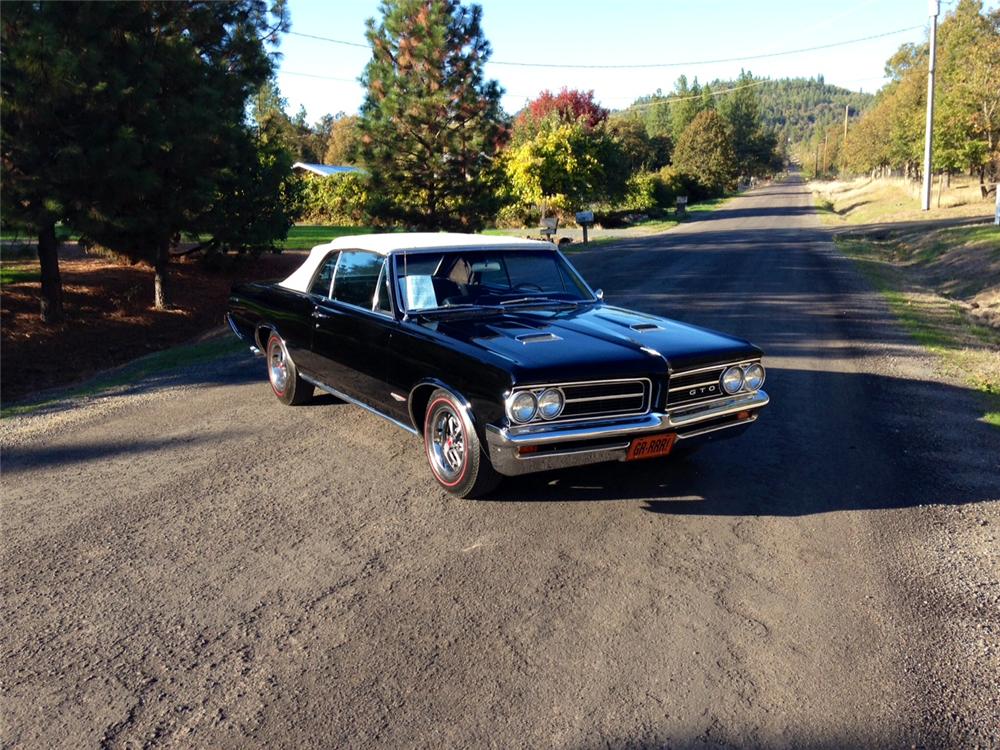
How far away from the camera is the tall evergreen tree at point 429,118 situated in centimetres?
2369

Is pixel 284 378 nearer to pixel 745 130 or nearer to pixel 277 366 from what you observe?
pixel 277 366

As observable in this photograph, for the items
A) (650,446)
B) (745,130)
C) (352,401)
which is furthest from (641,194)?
(745,130)

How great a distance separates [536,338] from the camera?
514 cm

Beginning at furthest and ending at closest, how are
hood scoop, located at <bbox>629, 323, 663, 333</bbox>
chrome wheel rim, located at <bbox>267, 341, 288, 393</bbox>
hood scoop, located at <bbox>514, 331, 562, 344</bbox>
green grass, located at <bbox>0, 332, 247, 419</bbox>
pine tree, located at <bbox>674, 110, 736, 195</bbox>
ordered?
pine tree, located at <bbox>674, 110, 736, 195</bbox> < green grass, located at <bbox>0, 332, 247, 419</bbox> < chrome wheel rim, located at <bbox>267, 341, 288, 393</bbox> < hood scoop, located at <bbox>629, 323, 663, 333</bbox> < hood scoop, located at <bbox>514, 331, 562, 344</bbox>

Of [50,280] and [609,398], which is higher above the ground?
[50,280]

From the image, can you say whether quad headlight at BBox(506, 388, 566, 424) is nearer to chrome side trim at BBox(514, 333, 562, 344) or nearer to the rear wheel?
chrome side trim at BBox(514, 333, 562, 344)

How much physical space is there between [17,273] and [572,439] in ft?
52.0

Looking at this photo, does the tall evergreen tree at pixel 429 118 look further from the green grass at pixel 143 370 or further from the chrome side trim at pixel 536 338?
the chrome side trim at pixel 536 338

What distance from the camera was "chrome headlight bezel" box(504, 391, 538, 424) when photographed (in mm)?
4578

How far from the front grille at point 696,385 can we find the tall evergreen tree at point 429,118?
66.1 ft

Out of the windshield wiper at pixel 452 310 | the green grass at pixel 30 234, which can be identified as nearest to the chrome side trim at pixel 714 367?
the windshield wiper at pixel 452 310

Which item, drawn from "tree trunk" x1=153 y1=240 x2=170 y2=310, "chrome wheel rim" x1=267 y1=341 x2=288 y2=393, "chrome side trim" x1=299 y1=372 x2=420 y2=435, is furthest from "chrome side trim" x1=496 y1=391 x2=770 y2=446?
"tree trunk" x1=153 y1=240 x2=170 y2=310

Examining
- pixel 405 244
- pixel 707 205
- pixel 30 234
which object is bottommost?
pixel 405 244

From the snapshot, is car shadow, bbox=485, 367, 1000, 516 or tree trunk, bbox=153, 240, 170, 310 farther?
tree trunk, bbox=153, 240, 170, 310
